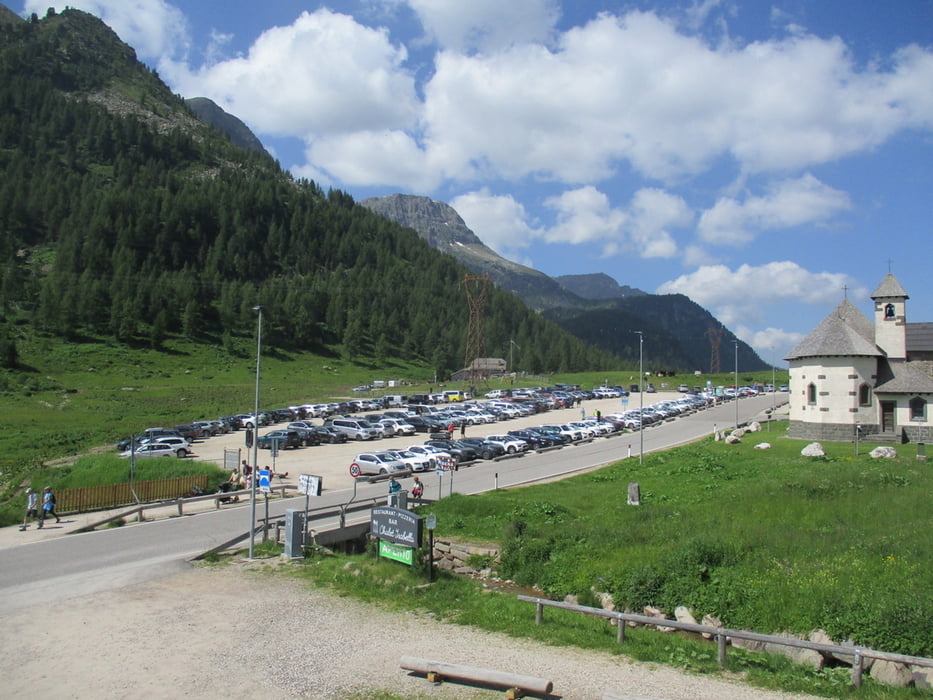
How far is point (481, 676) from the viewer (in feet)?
38.4

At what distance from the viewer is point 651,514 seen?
25.6 meters

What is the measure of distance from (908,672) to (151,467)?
3684 centimetres

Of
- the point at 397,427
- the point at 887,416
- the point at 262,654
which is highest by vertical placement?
the point at 887,416

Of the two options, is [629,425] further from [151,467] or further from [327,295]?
[327,295]

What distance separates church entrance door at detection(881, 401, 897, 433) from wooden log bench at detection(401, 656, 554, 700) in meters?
43.9

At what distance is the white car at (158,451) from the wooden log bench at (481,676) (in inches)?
1495

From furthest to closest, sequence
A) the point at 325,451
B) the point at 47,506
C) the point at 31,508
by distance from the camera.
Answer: the point at 325,451 → the point at 31,508 → the point at 47,506

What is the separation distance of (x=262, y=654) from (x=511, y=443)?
129 ft

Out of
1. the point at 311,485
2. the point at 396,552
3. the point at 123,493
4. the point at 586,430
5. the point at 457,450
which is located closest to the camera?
the point at 396,552

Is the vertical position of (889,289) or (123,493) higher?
(889,289)

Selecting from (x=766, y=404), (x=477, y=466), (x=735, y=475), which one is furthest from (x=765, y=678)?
Result: (x=766, y=404)

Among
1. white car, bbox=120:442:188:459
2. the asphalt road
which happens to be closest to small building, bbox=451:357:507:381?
white car, bbox=120:442:188:459

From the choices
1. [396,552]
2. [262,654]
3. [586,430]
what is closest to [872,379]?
[586,430]

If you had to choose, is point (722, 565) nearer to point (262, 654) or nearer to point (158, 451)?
point (262, 654)
